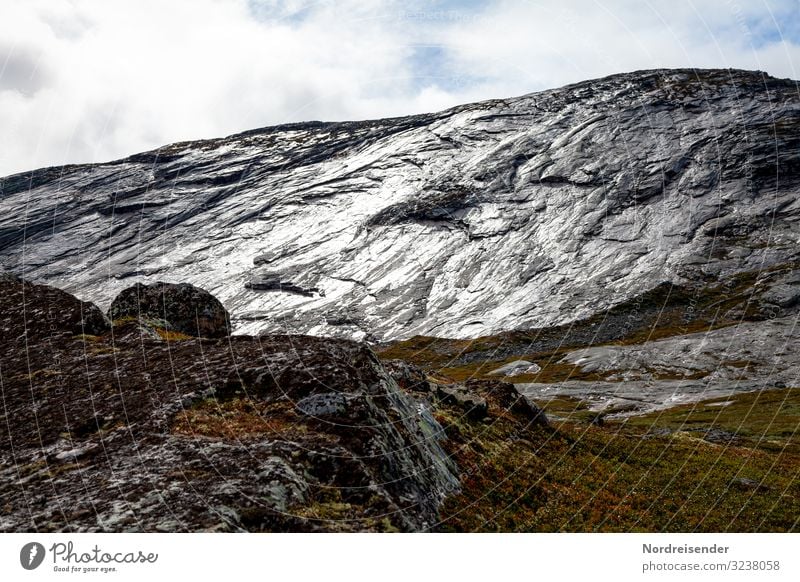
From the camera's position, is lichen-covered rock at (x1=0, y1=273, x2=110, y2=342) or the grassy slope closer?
the grassy slope

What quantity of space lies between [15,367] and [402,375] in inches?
570

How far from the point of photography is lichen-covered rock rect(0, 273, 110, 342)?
878 inches

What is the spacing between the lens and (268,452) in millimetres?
14562

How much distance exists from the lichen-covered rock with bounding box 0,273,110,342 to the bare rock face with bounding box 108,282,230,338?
20.0ft

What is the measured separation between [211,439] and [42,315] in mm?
12194

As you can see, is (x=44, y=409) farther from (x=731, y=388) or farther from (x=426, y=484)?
(x=731, y=388)

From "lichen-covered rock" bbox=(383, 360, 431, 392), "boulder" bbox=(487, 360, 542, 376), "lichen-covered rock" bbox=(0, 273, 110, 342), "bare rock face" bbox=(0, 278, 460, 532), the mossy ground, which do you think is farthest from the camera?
"boulder" bbox=(487, 360, 542, 376)

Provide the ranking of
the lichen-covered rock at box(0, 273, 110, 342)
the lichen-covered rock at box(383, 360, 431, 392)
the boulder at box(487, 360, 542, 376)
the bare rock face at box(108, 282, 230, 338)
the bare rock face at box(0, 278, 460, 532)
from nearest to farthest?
the bare rock face at box(0, 278, 460, 532) → the lichen-covered rock at box(0, 273, 110, 342) → the lichen-covered rock at box(383, 360, 431, 392) → the bare rock face at box(108, 282, 230, 338) → the boulder at box(487, 360, 542, 376)

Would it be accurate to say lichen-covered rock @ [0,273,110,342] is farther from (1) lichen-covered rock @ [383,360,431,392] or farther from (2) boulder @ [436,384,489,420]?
(2) boulder @ [436,384,489,420]

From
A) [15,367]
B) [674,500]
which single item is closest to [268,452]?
[15,367]

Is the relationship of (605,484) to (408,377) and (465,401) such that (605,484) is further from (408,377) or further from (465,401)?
(408,377)

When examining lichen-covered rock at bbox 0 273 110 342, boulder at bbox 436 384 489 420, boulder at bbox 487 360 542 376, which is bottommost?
boulder at bbox 487 360 542 376

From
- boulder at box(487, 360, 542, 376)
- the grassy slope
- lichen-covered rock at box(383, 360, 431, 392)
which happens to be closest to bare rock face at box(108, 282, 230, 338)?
lichen-covered rock at box(383, 360, 431, 392)

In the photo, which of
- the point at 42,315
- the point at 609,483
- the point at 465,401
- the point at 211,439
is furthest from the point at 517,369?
the point at 211,439
